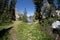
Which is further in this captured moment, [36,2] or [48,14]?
[36,2]

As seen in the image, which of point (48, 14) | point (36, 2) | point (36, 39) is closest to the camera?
point (36, 39)

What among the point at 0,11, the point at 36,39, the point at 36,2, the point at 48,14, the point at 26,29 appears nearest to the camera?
the point at 36,39

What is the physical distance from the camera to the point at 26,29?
87.6 feet

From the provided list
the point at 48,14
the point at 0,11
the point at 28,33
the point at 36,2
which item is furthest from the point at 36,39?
the point at 0,11

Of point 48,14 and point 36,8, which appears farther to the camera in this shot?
point 36,8

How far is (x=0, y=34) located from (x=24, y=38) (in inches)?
137

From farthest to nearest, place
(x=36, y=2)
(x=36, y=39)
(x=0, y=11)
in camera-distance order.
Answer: (x=0, y=11), (x=36, y=2), (x=36, y=39)

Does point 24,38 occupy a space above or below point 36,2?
Result: below

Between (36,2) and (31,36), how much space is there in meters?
18.0

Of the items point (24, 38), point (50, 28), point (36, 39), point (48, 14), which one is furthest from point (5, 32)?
point (48, 14)

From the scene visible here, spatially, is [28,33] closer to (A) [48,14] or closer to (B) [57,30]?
(B) [57,30]

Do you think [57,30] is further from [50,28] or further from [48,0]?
[48,0]

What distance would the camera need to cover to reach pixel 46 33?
2330cm

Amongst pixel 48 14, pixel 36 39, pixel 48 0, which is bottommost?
pixel 36 39
